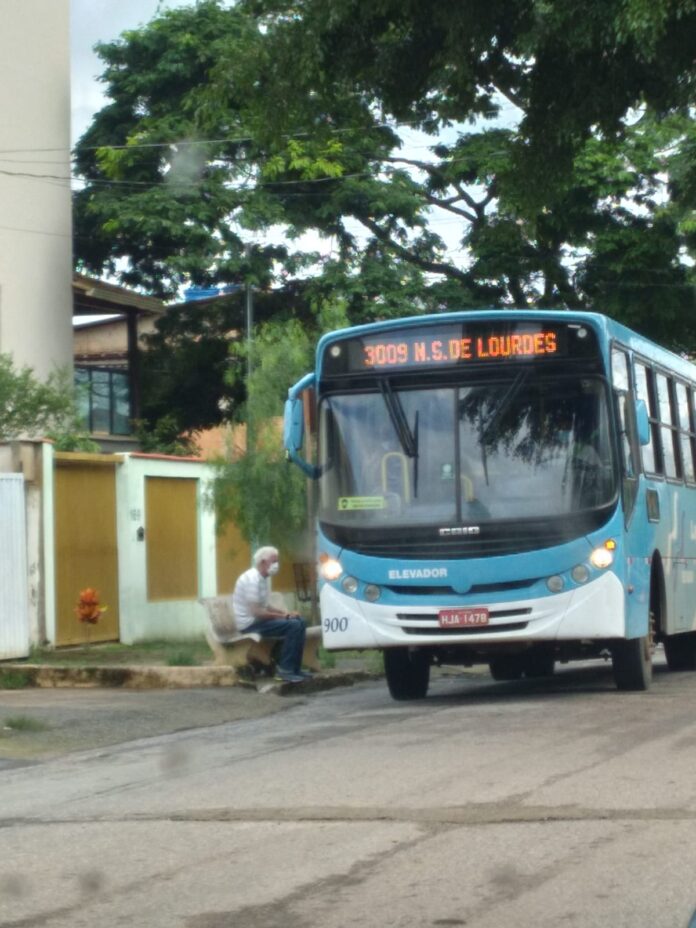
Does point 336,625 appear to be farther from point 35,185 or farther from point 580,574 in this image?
point 35,185

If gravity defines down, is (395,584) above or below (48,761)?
above

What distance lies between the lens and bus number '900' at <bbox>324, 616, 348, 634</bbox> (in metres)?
14.0

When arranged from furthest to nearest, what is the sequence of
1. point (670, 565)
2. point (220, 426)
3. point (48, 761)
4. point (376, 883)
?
1. point (220, 426)
2. point (670, 565)
3. point (48, 761)
4. point (376, 883)

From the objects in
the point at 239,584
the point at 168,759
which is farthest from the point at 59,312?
the point at 168,759

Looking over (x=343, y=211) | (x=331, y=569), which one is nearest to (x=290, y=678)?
(x=331, y=569)

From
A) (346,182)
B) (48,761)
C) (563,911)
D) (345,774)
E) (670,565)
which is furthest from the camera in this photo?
(346,182)

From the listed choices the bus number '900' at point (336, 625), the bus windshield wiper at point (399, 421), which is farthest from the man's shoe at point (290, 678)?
the bus windshield wiper at point (399, 421)

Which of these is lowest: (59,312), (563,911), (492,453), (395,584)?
(563,911)

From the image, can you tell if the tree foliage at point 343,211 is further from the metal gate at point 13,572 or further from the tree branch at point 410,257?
the metal gate at point 13,572

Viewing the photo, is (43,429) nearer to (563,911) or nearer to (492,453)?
(492,453)

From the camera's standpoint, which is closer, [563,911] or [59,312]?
[563,911]

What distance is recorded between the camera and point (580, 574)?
532 inches

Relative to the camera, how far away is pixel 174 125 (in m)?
34.0

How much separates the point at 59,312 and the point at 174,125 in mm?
4510
